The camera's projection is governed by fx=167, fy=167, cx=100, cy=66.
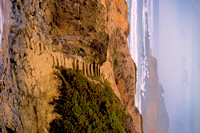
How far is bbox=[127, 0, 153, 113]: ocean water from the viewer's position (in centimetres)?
2311

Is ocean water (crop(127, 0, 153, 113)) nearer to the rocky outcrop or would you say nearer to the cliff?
the cliff

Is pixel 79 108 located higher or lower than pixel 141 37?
lower

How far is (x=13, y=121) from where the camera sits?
4250 millimetres

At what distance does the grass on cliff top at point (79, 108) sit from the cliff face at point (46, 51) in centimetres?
24

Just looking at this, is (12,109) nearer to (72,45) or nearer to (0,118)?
(0,118)

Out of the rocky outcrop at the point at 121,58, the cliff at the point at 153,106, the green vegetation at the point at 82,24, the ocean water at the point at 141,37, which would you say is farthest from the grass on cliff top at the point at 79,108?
the cliff at the point at 153,106

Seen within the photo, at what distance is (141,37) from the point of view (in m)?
24.3

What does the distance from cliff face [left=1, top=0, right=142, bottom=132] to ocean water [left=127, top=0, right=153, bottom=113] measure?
519 inches

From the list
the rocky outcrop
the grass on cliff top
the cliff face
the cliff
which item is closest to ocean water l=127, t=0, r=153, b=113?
the cliff

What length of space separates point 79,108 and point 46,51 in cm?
226

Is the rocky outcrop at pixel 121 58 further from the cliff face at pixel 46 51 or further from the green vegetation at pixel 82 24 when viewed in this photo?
the green vegetation at pixel 82 24

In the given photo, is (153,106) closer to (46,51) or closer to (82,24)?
(82,24)

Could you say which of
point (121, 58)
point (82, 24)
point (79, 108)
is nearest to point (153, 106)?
point (121, 58)

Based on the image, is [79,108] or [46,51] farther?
[46,51]
